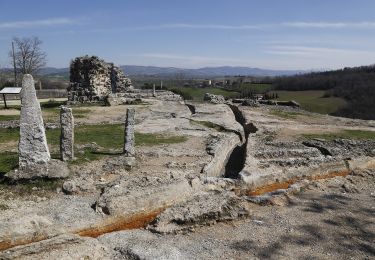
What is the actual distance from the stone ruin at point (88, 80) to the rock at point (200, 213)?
962 inches

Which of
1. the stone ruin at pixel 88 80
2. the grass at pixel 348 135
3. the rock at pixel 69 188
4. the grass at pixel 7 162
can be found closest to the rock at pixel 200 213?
the rock at pixel 69 188

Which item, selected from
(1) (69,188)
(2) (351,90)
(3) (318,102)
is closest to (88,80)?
(1) (69,188)

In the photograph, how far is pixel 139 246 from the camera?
27.1 feet

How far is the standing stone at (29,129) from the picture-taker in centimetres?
1108

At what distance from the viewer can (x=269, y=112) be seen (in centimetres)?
3125

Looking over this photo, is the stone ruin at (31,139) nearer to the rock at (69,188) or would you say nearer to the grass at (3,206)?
the rock at (69,188)

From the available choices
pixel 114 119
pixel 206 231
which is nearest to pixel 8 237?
pixel 206 231

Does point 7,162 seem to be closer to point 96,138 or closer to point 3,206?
point 3,206

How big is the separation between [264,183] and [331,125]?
45.6ft

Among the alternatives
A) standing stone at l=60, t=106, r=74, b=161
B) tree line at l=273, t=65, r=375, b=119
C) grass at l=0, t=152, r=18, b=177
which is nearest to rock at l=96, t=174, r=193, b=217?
standing stone at l=60, t=106, r=74, b=161

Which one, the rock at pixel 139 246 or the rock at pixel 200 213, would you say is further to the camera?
the rock at pixel 200 213

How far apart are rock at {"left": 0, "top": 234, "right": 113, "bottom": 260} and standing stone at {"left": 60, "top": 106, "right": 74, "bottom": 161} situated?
528 cm

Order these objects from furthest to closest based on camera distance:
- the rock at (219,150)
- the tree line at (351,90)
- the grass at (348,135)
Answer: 1. the tree line at (351,90)
2. the grass at (348,135)
3. the rock at (219,150)

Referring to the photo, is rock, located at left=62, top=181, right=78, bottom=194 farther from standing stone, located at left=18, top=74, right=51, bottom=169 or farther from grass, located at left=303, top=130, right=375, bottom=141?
grass, located at left=303, top=130, right=375, bottom=141
